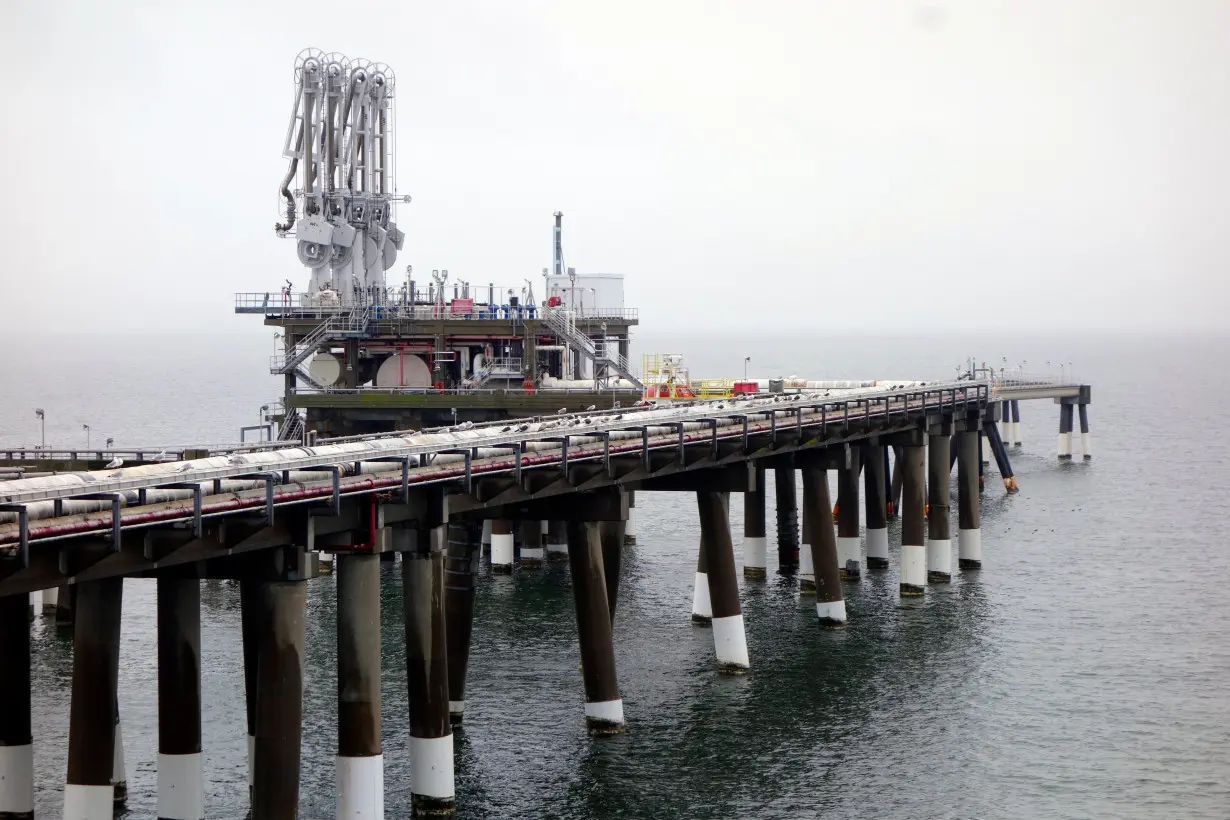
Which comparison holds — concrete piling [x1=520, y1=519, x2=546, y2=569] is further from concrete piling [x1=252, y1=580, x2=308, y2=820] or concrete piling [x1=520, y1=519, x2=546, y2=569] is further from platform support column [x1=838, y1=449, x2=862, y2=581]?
concrete piling [x1=252, y1=580, x2=308, y2=820]

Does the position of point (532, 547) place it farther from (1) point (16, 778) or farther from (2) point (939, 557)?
(1) point (16, 778)

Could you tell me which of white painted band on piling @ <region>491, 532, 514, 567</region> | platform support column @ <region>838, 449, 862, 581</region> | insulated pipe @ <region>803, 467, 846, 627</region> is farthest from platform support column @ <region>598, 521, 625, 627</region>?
white painted band on piling @ <region>491, 532, 514, 567</region>

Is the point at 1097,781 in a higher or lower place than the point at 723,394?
lower

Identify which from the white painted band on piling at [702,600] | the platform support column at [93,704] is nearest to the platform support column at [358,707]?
the platform support column at [93,704]

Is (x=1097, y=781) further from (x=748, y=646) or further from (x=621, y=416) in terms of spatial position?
(x=621, y=416)

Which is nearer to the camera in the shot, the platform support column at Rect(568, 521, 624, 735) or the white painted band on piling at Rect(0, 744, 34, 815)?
the white painted band on piling at Rect(0, 744, 34, 815)

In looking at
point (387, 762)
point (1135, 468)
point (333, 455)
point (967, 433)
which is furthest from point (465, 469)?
point (1135, 468)

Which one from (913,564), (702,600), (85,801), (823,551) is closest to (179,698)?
(85,801)
